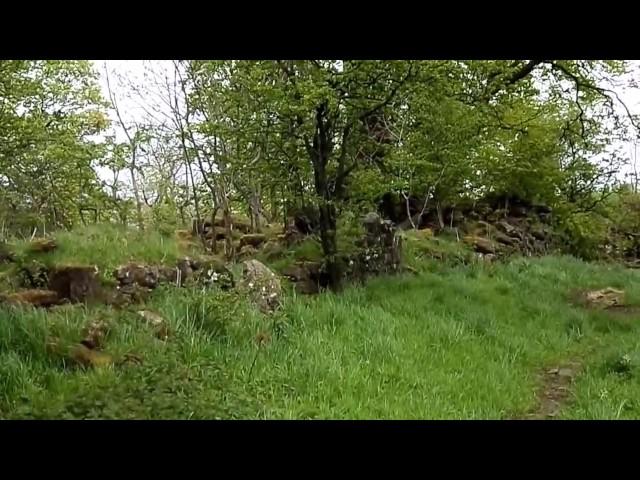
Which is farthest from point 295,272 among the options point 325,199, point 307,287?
point 325,199

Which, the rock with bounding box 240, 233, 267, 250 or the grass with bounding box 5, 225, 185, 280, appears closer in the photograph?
the grass with bounding box 5, 225, 185, 280

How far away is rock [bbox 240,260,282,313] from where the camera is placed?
498 centimetres

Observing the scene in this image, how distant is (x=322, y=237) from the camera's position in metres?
6.45

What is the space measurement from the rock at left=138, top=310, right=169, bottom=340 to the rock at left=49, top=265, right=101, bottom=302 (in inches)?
30.8

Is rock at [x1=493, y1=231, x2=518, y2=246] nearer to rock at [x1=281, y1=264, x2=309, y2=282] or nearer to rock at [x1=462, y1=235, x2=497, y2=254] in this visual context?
rock at [x1=462, y1=235, x2=497, y2=254]

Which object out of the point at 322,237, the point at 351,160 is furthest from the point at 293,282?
the point at 351,160

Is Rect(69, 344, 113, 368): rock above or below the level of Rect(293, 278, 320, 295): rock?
below

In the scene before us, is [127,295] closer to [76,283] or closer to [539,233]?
[76,283]

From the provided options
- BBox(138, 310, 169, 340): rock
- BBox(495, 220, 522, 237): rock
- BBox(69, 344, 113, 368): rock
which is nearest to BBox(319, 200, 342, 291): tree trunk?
BBox(138, 310, 169, 340): rock

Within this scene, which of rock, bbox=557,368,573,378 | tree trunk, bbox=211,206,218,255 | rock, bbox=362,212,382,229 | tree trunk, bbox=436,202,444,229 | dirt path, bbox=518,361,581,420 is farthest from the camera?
tree trunk, bbox=436,202,444,229

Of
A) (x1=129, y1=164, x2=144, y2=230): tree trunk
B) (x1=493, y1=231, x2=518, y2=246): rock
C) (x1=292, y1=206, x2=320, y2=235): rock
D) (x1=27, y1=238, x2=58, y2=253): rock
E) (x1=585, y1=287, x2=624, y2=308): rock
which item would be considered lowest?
(x1=585, y1=287, x2=624, y2=308): rock

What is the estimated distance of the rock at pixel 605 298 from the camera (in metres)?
7.41
